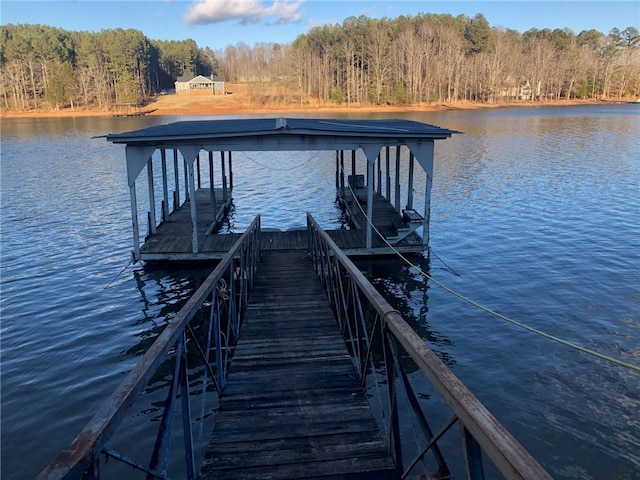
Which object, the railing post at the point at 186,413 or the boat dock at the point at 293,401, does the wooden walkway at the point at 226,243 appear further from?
the railing post at the point at 186,413

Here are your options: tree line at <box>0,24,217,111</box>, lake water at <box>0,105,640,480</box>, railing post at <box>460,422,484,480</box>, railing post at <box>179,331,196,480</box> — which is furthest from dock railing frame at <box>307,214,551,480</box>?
tree line at <box>0,24,217,111</box>

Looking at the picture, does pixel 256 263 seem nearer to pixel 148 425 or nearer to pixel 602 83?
pixel 148 425

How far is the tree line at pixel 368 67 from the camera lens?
310 feet

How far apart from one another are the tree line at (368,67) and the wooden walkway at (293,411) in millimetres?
89046

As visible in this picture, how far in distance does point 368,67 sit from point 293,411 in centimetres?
10065

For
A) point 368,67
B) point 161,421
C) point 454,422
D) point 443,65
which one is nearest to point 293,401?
point 161,421

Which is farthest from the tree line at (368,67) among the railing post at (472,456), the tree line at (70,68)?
the railing post at (472,456)

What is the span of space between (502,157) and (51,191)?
28956mm

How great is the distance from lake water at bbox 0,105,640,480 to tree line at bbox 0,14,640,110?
72.3 m

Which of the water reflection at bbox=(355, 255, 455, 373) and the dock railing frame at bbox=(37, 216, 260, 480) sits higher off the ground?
the dock railing frame at bbox=(37, 216, 260, 480)

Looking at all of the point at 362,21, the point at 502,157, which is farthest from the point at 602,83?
the point at 502,157

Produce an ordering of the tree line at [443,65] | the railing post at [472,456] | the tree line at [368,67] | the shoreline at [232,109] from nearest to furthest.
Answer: the railing post at [472,456], the shoreline at [232,109], the tree line at [368,67], the tree line at [443,65]

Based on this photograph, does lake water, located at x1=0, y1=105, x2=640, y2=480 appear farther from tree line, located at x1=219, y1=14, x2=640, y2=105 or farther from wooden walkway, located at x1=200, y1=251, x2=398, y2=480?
tree line, located at x1=219, y1=14, x2=640, y2=105

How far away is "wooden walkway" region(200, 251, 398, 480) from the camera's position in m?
4.03
